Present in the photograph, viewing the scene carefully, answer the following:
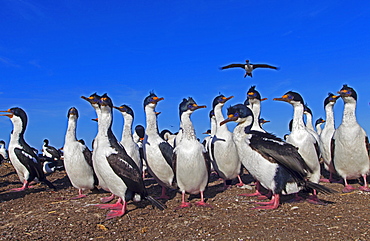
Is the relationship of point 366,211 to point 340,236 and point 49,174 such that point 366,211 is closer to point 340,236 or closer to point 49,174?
point 340,236

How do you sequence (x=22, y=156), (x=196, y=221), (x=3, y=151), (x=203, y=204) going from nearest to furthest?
(x=196, y=221) < (x=203, y=204) < (x=22, y=156) < (x=3, y=151)

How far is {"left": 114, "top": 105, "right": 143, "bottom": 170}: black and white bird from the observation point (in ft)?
28.8

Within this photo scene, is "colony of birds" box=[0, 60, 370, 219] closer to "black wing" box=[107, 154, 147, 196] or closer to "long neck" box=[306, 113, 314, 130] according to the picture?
"black wing" box=[107, 154, 147, 196]

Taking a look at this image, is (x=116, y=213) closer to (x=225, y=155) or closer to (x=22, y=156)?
(x=225, y=155)

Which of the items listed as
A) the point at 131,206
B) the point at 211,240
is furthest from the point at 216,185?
the point at 211,240

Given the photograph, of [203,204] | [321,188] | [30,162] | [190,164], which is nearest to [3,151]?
[30,162]

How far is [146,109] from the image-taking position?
8602mm

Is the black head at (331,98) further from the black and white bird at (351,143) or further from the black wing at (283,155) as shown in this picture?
the black wing at (283,155)

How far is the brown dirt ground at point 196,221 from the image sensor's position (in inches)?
182

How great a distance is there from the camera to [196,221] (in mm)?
5402

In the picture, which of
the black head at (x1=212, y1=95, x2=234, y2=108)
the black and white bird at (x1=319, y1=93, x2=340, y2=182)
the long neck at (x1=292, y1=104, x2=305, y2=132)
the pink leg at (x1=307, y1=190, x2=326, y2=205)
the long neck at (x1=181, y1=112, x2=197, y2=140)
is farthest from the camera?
the black head at (x1=212, y1=95, x2=234, y2=108)

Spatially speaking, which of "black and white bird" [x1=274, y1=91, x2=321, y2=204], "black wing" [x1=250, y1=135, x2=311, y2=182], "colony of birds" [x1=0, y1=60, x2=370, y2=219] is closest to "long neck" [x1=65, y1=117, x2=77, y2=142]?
"colony of birds" [x1=0, y1=60, x2=370, y2=219]

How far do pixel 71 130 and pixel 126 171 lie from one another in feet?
9.34

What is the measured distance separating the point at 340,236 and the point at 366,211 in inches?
66.8
